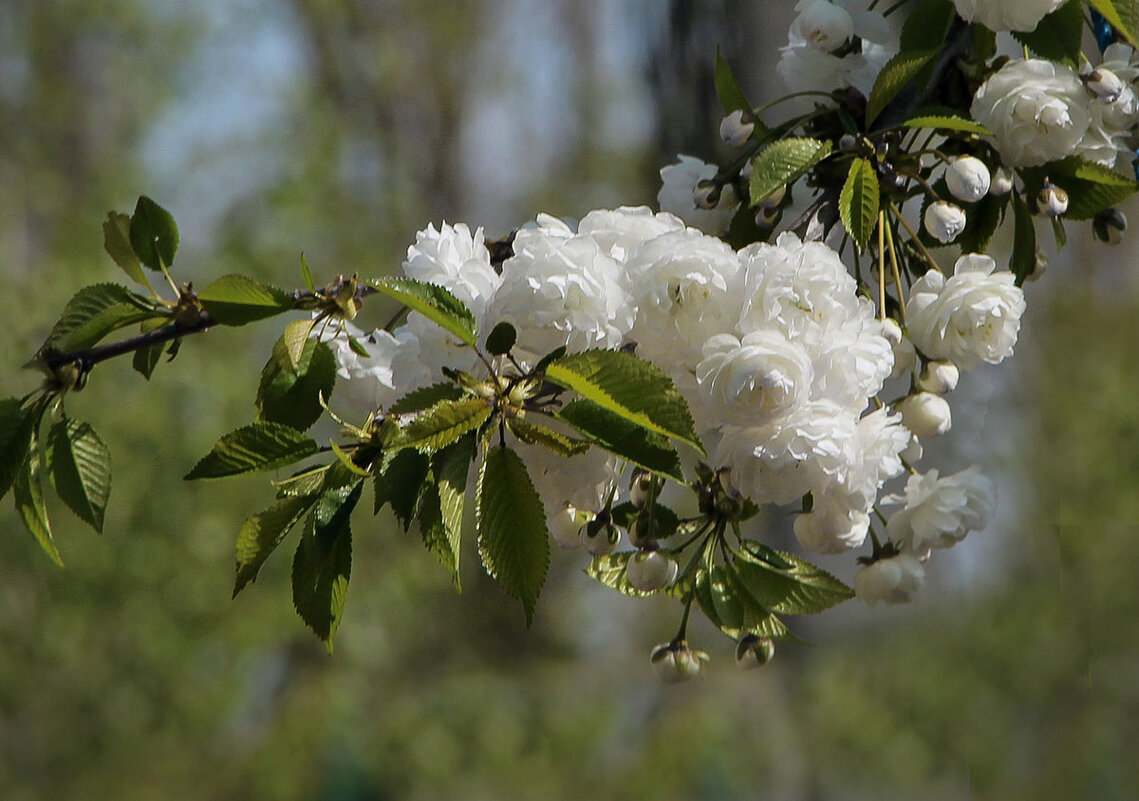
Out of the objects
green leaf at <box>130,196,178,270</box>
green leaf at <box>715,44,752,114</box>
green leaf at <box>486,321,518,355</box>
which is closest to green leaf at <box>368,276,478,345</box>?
green leaf at <box>486,321,518,355</box>

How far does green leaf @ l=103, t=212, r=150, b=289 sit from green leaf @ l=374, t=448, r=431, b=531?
141 millimetres

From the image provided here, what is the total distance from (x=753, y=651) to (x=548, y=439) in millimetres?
184

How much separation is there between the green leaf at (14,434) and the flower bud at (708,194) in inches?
9.9

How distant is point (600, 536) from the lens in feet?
1.16

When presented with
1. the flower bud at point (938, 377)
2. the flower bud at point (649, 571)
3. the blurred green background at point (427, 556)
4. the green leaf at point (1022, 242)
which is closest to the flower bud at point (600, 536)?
the flower bud at point (649, 571)

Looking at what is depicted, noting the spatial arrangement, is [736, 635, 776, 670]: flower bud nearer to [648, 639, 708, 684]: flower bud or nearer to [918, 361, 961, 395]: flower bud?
[648, 639, 708, 684]: flower bud

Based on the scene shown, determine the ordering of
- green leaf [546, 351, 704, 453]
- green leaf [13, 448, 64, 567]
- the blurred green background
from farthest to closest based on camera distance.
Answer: the blurred green background
green leaf [13, 448, 64, 567]
green leaf [546, 351, 704, 453]

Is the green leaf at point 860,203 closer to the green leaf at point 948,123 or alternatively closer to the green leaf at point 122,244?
the green leaf at point 948,123

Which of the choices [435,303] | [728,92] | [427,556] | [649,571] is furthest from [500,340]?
[427,556]

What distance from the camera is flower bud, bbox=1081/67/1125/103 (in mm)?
404

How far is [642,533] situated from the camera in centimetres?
36

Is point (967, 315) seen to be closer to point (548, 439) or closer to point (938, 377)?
point (938, 377)

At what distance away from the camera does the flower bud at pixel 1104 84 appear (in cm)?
40

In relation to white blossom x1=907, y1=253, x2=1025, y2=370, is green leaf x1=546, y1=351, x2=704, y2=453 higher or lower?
higher
